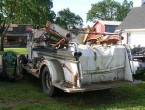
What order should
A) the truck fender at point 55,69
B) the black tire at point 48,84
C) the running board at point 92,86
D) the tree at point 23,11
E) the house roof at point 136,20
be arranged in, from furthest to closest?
the tree at point 23,11
the house roof at point 136,20
the black tire at point 48,84
the truck fender at point 55,69
the running board at point 92,86

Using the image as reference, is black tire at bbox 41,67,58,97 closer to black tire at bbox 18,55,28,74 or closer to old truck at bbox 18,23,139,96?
old truck at bbox 18,23,139,96

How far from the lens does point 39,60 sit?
10.1m

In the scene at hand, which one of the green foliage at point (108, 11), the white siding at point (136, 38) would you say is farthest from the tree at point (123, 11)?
the white siding at point (136, 38)

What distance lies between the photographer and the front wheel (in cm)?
876

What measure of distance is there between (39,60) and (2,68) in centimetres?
188

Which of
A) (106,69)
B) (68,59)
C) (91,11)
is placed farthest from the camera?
(91,11)

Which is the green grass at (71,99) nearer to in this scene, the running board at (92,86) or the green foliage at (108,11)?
the running board at (92,86)

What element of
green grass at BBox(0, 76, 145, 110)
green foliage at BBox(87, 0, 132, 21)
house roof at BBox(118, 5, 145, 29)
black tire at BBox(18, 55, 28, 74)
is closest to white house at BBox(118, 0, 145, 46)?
house roof at BBox(118, 5, 145, 29)

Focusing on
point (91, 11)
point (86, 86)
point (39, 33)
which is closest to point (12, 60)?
point (39, 33)

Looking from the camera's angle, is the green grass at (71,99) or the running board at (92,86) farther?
the green grass at (71,99)

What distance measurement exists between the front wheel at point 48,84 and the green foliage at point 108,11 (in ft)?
284

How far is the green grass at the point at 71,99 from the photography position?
7.92 m

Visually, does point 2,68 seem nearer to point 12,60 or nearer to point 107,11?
point 12,60

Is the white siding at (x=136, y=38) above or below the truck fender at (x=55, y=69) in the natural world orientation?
above
